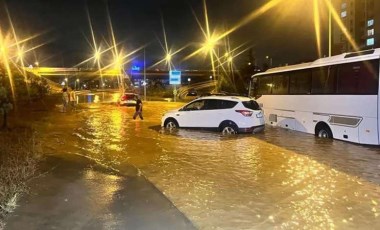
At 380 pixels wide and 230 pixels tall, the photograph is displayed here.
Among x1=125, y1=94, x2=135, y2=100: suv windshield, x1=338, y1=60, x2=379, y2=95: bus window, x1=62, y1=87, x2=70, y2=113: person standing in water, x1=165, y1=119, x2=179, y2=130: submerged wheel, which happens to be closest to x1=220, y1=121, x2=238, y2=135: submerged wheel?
x1=165, y1=119, x2=179, y2=130: submerged wheel

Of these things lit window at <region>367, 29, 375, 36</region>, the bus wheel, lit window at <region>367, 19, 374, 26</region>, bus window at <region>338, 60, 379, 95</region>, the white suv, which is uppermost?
lit window at <region>367, 19, 374, 26</region>

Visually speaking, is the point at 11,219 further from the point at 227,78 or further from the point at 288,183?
the point at 227,78

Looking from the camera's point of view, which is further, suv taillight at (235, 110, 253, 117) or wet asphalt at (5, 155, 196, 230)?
suv taillight at (235, 110, 253, 117)

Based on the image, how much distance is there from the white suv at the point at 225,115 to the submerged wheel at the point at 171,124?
1.69ft

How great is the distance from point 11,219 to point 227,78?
169 ft

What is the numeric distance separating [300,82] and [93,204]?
13.8 meters

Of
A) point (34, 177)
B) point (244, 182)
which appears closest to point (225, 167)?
point (244, 182)

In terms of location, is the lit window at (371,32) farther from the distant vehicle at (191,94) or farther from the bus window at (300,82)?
the bus window at (300,82)

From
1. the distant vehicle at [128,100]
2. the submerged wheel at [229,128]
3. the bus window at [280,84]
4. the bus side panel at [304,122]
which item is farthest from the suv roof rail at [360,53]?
the distant vehicle at [128,100]

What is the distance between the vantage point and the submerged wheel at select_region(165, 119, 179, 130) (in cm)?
2031

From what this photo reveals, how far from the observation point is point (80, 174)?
9922 mm

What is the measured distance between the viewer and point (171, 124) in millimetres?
20453

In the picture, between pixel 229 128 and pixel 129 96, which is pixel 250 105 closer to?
pixel 229 128

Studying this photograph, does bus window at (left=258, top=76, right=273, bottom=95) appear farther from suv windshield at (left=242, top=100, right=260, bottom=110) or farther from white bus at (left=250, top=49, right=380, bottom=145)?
suv windshield at (left=242, top=100, right=260, bottom=110)
